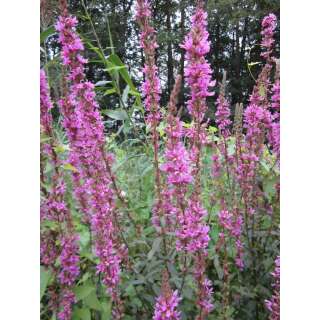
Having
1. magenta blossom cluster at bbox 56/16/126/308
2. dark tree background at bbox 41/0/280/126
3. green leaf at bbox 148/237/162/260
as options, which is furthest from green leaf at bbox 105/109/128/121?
green leaf at bbox 148/237/162/260

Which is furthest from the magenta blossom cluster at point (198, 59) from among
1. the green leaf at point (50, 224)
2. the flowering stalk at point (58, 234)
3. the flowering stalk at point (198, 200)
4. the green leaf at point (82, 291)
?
the green leaf at point (82, 291)

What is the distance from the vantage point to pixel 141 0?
62.0 inches

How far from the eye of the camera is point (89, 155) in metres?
1.53

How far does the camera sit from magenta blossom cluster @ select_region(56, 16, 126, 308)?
1.36 m

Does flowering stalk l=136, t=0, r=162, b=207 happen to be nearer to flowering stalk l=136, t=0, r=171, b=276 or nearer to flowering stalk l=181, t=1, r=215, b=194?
flowering stalk l=136, t=0, r=171, b=276

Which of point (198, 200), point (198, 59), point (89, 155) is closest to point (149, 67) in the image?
point (198, 59)

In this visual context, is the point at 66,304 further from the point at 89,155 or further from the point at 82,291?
the point at 89,155

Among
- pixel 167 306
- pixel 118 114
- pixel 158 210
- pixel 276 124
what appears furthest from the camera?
pixel 118 114

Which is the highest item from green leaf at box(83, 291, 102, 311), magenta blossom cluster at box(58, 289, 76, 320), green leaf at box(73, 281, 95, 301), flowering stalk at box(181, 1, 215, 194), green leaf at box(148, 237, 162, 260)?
flowering stalk at box(181, 1, 215, 194)

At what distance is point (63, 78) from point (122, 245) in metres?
0.59

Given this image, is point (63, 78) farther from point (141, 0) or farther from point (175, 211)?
point (175, 211)

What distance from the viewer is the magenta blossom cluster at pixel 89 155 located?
4.47ft

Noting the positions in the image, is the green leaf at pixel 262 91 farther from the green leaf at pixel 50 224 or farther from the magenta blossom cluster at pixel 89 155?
the green leaf at pixel 50 224
